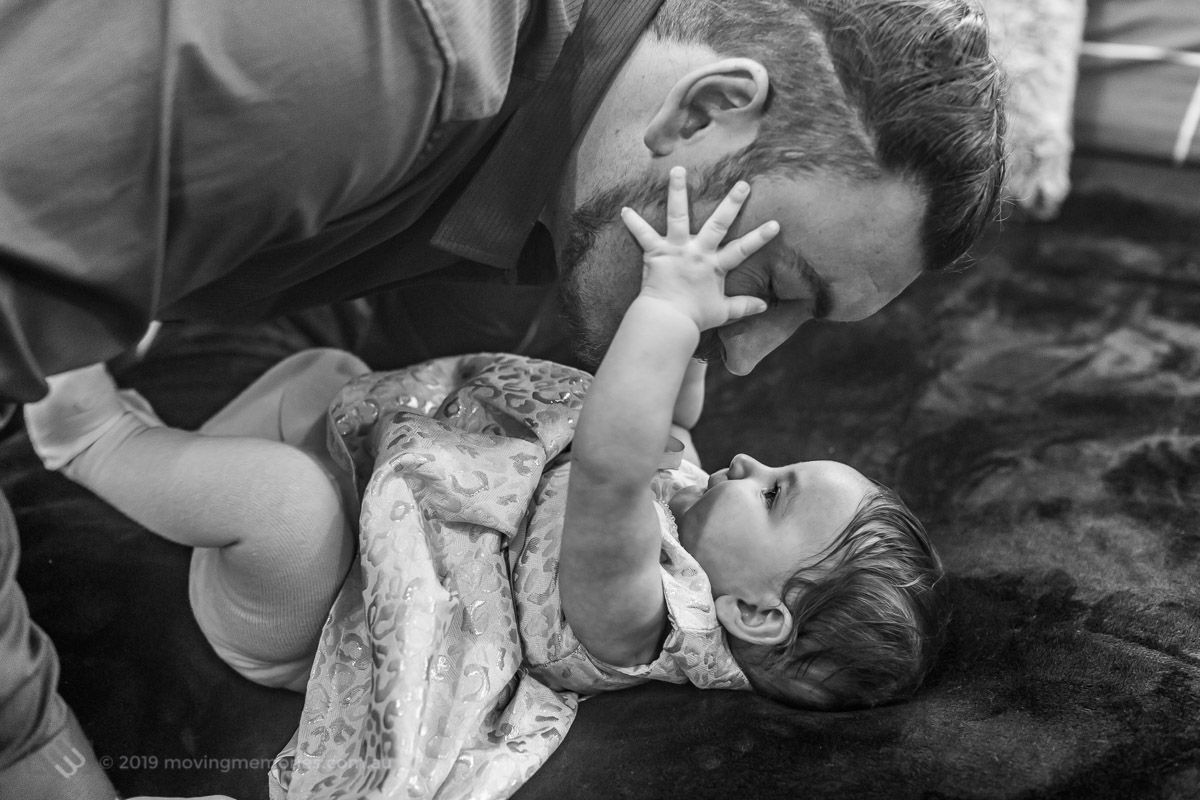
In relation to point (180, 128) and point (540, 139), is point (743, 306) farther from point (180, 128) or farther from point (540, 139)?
point (180, 128)

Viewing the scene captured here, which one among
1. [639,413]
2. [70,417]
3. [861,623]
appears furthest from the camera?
[70,417]

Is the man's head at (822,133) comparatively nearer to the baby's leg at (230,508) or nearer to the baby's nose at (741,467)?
the baby's nose at (741,467)

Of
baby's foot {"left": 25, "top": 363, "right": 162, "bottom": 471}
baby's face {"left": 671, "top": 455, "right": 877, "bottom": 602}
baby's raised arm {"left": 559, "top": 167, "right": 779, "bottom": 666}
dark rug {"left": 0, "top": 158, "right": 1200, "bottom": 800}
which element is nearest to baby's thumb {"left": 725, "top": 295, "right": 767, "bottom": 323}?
baby's raised arm {"left": 559, "top": 167, "right": 779, "bottom": 666}

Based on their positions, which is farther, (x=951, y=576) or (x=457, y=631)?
(x=951, y=576)

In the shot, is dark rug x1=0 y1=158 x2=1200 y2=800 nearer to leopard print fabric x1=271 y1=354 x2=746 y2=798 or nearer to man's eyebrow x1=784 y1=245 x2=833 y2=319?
leopard print fabric x1=271 y1=354 x2=746 y2=798

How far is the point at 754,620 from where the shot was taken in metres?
1.14

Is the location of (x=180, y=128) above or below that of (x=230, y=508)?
above

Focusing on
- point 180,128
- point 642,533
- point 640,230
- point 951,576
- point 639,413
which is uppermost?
point 180,128

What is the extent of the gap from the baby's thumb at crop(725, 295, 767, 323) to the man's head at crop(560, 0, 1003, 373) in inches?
0.7

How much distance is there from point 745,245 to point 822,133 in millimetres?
117

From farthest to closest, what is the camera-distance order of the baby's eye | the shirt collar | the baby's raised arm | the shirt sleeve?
the baby's eye, the shirt collar, the baby's raised arm, the shirt sleeve

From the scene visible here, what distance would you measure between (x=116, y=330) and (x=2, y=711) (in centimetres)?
35

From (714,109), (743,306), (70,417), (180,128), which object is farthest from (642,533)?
(70,417)

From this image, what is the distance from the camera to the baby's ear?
3.67ft
